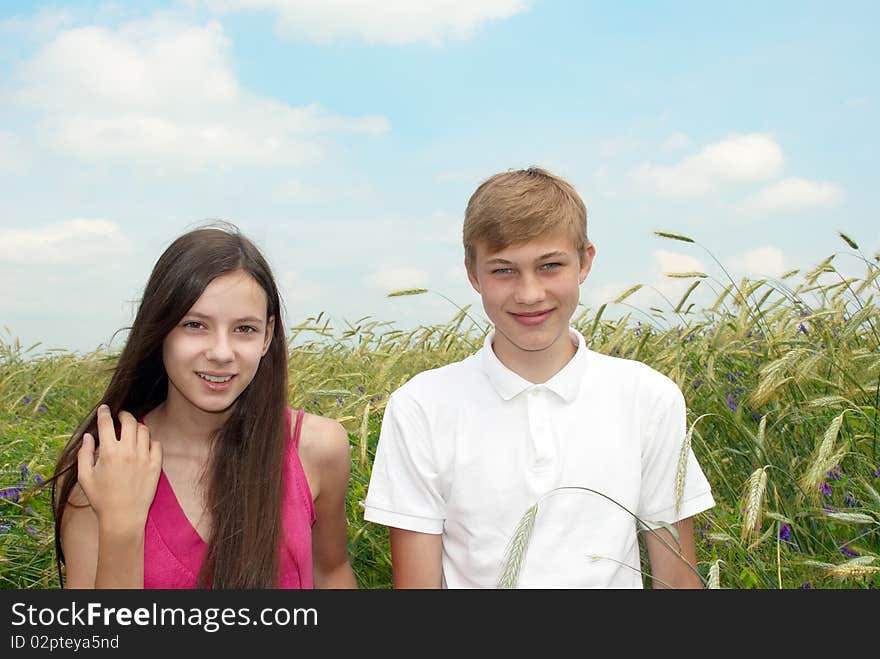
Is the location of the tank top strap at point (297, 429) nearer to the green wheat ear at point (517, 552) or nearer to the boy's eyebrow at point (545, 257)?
the boy's eyebrow at point (545, 257)

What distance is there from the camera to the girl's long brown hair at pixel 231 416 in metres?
2.12

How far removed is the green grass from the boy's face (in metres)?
0.46

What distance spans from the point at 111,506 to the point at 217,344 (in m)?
0.44

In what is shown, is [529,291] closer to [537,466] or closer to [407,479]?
[537,466]

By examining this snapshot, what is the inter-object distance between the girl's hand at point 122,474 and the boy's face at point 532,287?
0.89 metres

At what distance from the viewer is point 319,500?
238cm

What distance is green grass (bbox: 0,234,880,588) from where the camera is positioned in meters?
2.51

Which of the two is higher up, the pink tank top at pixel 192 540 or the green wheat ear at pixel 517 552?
the pink tank top at pixel 192 540

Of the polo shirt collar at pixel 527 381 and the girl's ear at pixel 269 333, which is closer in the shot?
the polo shirt collar at pixel 527 381

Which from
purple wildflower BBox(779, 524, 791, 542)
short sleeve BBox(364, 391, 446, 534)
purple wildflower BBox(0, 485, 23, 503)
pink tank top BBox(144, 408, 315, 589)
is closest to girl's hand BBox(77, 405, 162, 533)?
pink tank top BBox(144, 408, 315, 589)

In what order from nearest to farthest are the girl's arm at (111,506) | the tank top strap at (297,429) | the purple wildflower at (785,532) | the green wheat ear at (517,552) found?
the green wheat ear at (517,552) < the girl's arm at (111,506) < the tank top strap at (297,429) < the purple wildflower at (785,532)

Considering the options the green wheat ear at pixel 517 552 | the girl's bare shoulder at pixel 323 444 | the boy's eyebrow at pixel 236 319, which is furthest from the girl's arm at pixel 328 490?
the green wheat ear at pixel 517 552

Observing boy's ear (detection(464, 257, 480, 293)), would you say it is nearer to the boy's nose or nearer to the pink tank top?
the boy's nose

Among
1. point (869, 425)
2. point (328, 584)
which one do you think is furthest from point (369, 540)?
point (869, 425)
